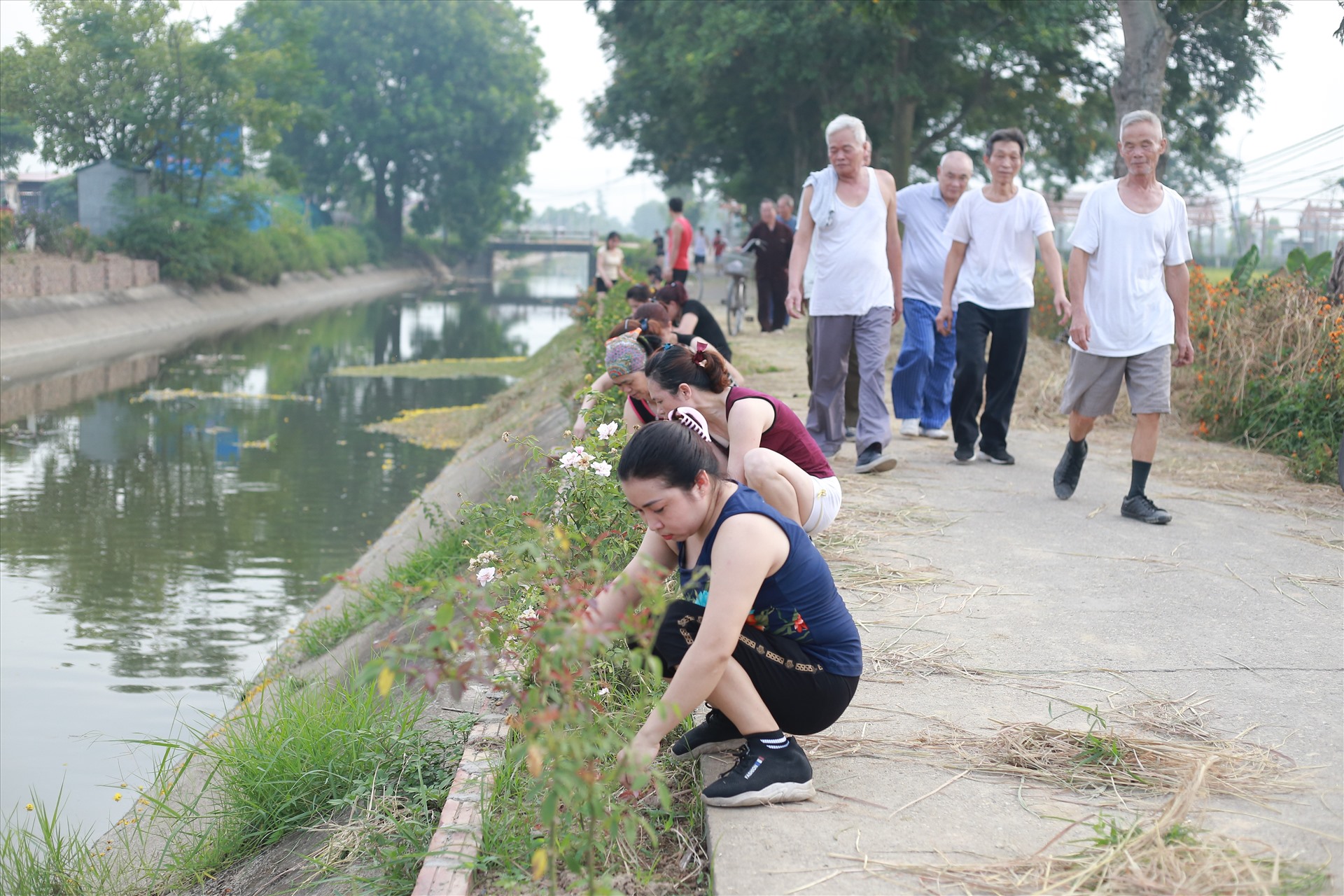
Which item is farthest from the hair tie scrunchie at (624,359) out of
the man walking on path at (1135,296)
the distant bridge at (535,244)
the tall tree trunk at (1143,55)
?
the distant bridge at (535,244)

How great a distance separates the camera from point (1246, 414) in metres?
9.47

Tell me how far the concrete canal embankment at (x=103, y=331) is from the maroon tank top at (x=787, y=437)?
16.5 meters

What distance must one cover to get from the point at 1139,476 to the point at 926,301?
2.60 m

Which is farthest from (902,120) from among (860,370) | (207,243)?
(207,243)

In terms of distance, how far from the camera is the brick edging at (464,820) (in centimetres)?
303

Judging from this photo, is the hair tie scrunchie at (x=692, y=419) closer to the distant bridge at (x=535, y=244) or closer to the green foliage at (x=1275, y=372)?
the green foliage at (x=1275, y=372)

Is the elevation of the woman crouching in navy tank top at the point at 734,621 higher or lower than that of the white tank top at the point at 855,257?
lower

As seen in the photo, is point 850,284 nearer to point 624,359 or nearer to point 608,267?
point 624,359

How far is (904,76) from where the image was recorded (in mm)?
24781

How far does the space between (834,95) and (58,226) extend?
20444 mm

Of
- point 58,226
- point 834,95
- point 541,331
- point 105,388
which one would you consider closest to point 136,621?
point 105,388

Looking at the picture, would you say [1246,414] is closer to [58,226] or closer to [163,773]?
[163,773]

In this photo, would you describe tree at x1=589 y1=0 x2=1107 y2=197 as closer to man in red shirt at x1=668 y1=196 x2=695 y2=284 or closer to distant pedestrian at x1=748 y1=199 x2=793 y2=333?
distant pedestrian at x1=748 y1=199 x2=793 y2=333

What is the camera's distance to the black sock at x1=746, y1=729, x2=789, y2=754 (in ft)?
10.7
